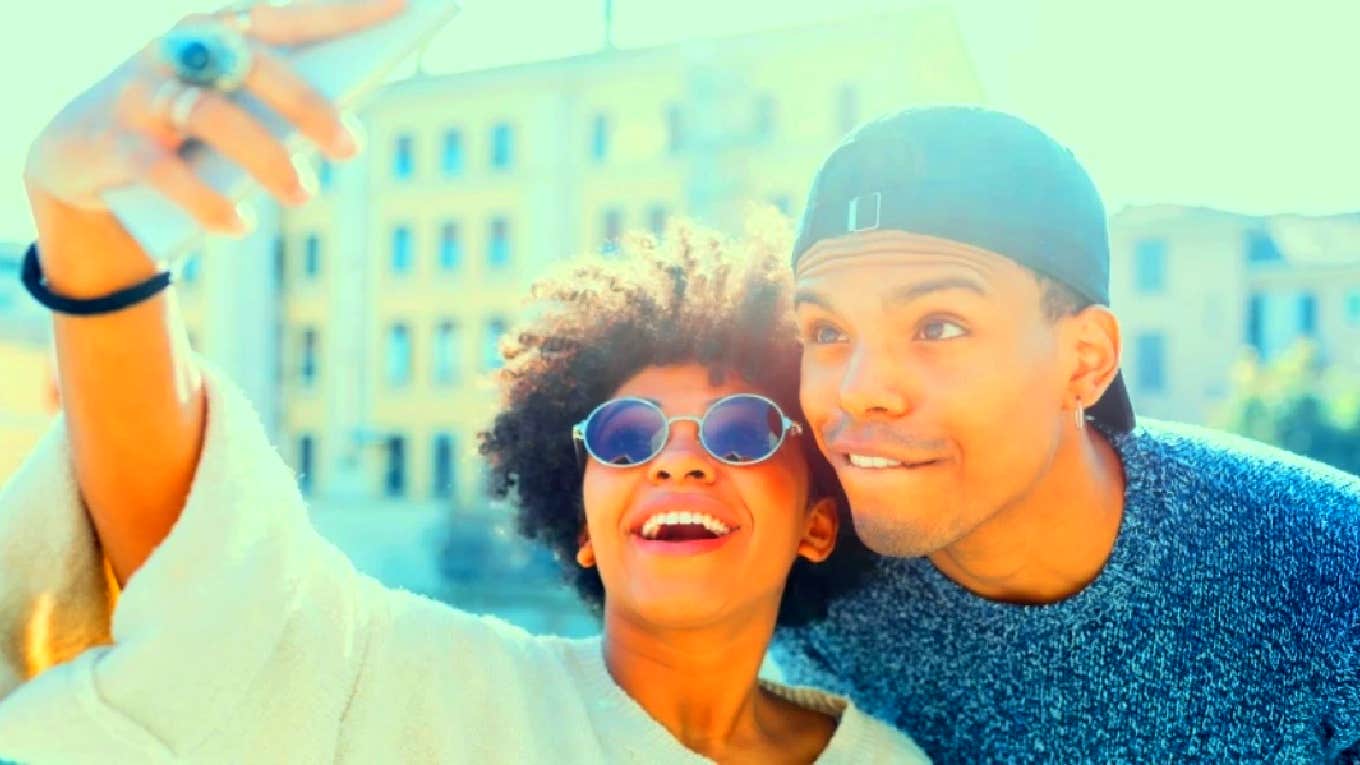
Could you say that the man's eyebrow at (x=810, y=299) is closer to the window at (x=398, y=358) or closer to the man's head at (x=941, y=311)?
the man's head at (x=941, y=311)

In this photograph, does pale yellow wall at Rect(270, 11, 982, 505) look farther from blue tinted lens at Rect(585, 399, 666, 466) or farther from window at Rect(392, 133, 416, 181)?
blue tinted lens at Rect(585, 399, 666, 466)

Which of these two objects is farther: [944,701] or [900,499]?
[944,701]

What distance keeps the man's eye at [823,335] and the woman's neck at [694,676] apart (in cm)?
56

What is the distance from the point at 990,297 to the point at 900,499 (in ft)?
1.29

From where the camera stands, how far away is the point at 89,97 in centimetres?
153

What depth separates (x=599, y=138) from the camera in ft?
105

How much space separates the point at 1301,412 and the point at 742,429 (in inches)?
1080

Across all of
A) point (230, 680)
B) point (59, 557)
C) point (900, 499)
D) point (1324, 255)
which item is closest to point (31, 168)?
point (59, 557)

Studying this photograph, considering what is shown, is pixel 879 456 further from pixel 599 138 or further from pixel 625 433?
pixel 599 138

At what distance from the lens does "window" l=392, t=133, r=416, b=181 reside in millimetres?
33719

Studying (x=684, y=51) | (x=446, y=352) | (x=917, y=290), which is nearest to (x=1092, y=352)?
(x=917, y=290)

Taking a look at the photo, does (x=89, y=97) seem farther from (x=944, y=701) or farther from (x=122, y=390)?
(x=944, y=701)

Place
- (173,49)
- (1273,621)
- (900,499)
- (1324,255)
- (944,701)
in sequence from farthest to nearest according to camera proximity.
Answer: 1. (1324,255)
2. (944,701)
3. (1273,621)
4. (900,499)
5. (173,49)

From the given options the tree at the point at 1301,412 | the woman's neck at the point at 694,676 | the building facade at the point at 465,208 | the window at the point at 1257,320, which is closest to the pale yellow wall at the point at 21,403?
the woman's neck at the point at 694,676
